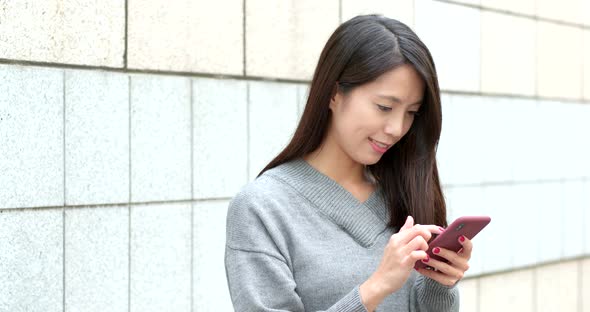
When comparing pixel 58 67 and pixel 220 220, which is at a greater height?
pixel 58 67

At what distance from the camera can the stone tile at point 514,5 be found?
7617 millimetres

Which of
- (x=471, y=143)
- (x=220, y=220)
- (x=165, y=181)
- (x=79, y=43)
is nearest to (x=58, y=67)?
(x=79, y=43)

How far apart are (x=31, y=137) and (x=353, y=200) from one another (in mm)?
1853

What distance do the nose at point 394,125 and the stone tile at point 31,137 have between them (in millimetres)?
2024

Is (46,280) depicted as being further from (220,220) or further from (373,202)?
(373,202)

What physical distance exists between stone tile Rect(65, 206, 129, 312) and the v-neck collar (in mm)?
1789

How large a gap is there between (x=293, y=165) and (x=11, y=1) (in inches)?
72.7

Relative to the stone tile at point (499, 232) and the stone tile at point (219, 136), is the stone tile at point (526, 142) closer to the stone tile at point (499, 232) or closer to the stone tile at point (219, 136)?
the stone tile at point (499, 232)

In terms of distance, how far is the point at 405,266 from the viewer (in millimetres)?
2848

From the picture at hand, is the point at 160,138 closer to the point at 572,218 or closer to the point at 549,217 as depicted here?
the point at 549,217

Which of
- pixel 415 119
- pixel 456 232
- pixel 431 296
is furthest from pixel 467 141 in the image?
Result: pixel 456 232

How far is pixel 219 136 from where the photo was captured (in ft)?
18.0

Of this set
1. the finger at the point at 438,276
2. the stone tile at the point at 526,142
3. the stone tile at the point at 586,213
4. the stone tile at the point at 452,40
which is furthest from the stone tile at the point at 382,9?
the finger at the point at 438,276

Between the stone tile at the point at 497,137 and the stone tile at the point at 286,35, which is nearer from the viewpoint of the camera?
the stone tile at the point at 286,35
